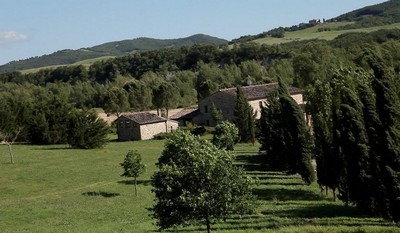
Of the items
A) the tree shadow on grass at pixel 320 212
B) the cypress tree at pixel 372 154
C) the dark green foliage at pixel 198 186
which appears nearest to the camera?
the dark green foliage at pixel 198 186

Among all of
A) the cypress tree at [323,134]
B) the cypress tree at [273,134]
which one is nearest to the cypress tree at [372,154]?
the cypress tree at [323,134]

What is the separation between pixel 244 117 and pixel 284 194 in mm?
31884

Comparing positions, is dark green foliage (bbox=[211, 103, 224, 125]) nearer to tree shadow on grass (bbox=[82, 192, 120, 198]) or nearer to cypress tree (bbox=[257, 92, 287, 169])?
cypress tree (bbox=[257, 92, 287, 169])

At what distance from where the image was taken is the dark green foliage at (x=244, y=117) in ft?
227

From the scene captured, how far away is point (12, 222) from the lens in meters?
31.8

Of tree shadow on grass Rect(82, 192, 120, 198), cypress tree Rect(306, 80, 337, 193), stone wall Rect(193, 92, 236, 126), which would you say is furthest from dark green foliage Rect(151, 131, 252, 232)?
stone wall Rect(193, 92, 236, 126)

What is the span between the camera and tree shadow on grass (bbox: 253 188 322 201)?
3683cm

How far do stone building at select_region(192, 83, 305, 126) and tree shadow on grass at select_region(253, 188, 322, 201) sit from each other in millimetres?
44096

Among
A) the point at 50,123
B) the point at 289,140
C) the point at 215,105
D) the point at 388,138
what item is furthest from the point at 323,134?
the point at 215,105

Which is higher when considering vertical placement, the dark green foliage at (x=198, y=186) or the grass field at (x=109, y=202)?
the dark green foliage at (x=198, y=186)

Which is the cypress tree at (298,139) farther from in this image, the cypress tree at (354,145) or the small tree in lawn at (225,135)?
Answer: the cypress tree at (354,145)

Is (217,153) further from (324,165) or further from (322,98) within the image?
(322,98)

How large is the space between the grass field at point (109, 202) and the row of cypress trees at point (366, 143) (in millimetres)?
1492

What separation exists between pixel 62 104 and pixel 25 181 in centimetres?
3458
